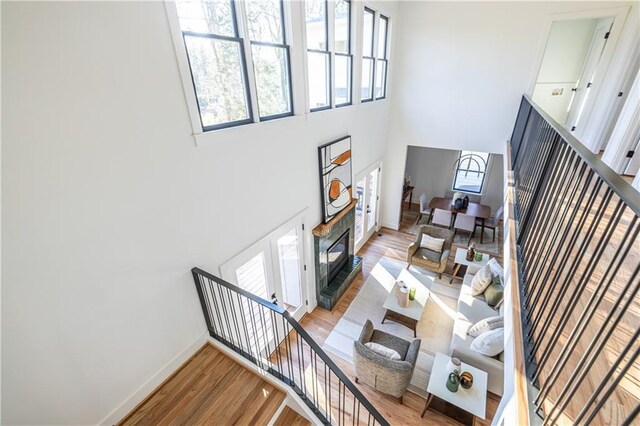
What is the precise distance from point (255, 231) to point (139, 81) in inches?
72.0

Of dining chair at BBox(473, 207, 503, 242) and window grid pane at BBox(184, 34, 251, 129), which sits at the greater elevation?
window grid pane at BBox(184, 34, 251, 129)

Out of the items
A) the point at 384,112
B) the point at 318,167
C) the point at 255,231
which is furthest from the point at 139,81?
the point at 384,112

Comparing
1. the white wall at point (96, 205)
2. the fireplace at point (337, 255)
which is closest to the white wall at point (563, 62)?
the fireplace at point (337, 255)

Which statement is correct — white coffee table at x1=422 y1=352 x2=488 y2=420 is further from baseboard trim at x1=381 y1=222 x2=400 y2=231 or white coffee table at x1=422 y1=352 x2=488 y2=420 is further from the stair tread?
baseboard trim at x1=381 y1=222 x2=400 y2=231

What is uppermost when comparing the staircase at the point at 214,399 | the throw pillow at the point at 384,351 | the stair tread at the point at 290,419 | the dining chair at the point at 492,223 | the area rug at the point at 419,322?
the staircase at the point at 214,399

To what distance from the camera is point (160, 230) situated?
2.28 metres

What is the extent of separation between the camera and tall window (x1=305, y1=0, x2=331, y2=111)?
361cm

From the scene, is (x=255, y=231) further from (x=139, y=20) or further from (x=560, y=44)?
(x=560, y=44)

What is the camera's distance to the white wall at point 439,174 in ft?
27.1

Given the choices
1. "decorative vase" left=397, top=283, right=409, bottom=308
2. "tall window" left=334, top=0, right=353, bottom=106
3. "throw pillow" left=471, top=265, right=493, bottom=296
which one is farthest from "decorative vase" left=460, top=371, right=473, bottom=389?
"tall window" left=334, top=0, right=353, bottom=106

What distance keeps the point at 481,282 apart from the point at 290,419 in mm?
3776

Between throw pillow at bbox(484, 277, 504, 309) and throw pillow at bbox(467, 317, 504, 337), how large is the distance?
70cm

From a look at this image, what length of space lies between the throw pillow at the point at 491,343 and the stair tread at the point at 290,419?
2.43m

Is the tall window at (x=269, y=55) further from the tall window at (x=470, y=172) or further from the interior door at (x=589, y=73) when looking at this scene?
the tall window at (x=470, y=172)
